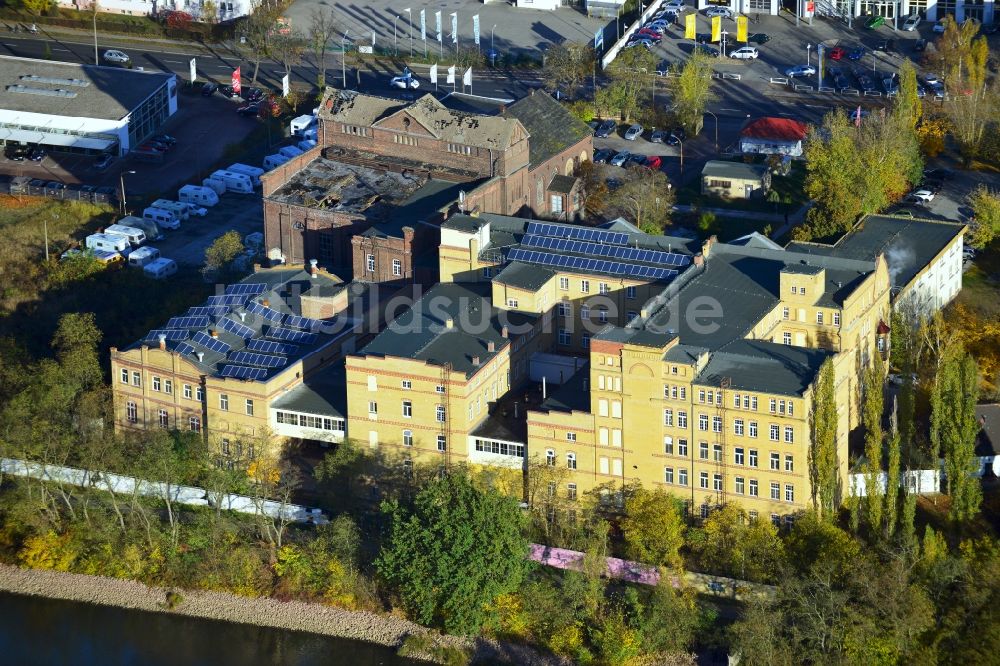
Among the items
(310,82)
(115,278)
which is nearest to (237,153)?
(310,82)

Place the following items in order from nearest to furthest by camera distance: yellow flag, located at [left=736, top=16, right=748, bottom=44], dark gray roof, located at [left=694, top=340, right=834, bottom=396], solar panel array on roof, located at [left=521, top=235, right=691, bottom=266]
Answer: dark gray roof, located at [left=694, top=340, right=834, bottom=396] → solar panel array on roof, located at [left=521, top=235, right=691, bottom=266] → yellow flag, located at [left=736, top=16, right=748, bottom=44]

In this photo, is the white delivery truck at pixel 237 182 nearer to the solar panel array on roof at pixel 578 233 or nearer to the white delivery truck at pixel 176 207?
the white delivery truck at pixel 176 207

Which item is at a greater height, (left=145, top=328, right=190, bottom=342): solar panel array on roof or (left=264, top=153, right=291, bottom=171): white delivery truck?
(left=145, top=328, right=190, bottom=342): solar panel array on roof

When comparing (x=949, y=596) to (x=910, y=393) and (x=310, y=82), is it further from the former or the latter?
(x=310, y=82)

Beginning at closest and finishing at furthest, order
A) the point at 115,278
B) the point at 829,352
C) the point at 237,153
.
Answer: the point at 829,352
the point at 115,278
the point at 237,153

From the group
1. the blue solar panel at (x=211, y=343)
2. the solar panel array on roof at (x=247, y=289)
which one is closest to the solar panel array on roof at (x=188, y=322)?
the blue solar panel at (x=211, y=343)

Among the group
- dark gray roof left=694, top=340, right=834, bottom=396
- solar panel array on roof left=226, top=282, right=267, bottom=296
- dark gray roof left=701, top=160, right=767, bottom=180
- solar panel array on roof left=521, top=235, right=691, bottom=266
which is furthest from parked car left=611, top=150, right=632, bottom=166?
dark gray roof left=694, top=340, right=834, bottom=396

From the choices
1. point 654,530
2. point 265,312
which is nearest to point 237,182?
point 265,312

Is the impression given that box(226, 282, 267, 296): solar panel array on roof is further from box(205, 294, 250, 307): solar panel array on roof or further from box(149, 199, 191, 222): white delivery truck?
box(149, 199, 191, 222): white delivery truck
